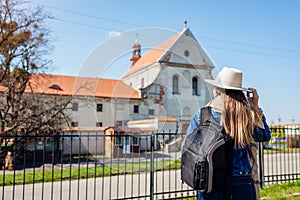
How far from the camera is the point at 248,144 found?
188cm

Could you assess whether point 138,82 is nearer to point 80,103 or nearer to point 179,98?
point 80,103

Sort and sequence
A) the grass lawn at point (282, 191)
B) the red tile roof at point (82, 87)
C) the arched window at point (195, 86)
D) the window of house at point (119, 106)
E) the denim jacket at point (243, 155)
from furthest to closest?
the arched window at point (195, 86) < the window of house at point (119, 106) < the red tile roof at point (82, 87) < the grass lawn at point (282, 191) < the denim jacket at point (243, 155)

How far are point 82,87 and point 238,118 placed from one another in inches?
141

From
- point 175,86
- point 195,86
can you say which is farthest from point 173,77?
point 195,86

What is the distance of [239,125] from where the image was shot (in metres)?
1.81

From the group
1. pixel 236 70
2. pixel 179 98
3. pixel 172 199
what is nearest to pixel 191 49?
pixel 179 98

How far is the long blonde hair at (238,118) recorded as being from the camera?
1804 millimetres

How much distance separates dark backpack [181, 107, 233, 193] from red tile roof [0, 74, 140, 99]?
106 inches

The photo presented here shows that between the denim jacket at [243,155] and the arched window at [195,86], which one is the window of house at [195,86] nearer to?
the arched window at [195,86]

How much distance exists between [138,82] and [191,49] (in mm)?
1474

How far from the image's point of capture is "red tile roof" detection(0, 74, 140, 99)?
15.8 feet

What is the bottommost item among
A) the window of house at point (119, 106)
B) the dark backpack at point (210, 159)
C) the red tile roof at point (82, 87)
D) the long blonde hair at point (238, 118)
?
the dark backpack at point (210, 159)

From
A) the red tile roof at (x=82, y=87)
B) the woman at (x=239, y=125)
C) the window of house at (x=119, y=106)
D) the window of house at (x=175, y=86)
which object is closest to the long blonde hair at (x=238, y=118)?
the woman at (x=239, y=125)

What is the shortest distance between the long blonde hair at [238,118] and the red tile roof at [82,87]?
2747 mm
